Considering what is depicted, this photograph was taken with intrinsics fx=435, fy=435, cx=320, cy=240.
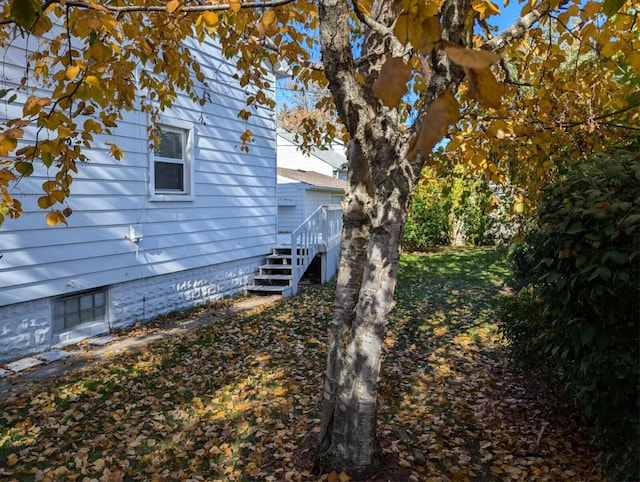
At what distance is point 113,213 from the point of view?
6.43 metres

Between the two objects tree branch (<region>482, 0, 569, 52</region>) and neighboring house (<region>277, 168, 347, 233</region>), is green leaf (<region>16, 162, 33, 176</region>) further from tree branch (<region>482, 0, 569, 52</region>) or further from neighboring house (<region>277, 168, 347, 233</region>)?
neighboring house (<region>277, 168, 347, 233</region>)

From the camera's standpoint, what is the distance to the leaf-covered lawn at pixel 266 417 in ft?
10.2

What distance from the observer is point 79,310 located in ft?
20.3

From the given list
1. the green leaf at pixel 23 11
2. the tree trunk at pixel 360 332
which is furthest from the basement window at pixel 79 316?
the green leaf at pixel 23 11

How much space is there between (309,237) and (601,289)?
26.6ft

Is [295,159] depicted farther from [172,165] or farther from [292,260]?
[172,165]

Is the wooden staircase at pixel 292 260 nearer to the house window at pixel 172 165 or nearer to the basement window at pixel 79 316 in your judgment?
the house window at pixel 172 165

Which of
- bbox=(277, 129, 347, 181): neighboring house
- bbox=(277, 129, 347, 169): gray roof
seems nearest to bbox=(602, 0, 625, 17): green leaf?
bbox=(277, 129, 347, 181): neighboring house

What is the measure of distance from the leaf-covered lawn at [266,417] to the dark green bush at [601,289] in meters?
0.83

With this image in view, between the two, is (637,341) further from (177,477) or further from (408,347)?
(408,347)

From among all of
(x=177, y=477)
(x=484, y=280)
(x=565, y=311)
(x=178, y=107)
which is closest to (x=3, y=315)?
(x=177, y=477)

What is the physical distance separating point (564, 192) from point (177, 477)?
3242mm

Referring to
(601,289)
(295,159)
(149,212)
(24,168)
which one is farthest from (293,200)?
(601,289)

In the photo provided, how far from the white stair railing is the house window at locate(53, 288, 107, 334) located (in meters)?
3.88
